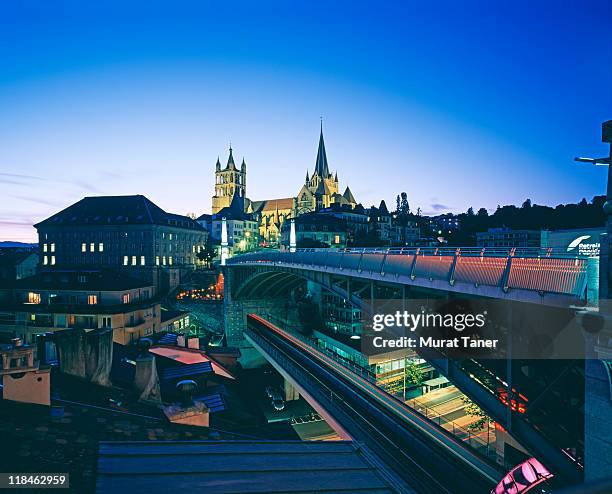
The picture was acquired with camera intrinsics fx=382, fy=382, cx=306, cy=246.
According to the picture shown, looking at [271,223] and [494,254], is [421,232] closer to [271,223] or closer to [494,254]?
[271,223]

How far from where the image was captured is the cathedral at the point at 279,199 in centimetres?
17188

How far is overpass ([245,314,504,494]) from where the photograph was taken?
15.4 m

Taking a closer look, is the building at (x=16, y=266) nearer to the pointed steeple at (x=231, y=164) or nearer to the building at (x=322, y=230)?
the building at (x=322, y=230)

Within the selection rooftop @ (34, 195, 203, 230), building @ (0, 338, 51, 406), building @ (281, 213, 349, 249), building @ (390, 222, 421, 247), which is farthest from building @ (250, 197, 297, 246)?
building @ (0, 338, 51, 406)

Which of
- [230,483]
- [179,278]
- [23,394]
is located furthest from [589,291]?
[179,278]

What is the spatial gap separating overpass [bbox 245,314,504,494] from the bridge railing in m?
7.87

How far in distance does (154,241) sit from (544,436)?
87.9 m

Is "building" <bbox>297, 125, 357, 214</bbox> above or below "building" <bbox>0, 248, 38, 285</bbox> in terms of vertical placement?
above

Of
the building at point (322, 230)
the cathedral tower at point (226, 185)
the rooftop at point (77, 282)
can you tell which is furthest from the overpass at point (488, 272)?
the cathedral tower at point (226, 185)

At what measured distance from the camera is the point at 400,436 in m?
19.0

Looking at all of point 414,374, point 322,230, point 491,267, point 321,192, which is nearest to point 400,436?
point 491,267

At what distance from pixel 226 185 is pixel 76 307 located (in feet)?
472

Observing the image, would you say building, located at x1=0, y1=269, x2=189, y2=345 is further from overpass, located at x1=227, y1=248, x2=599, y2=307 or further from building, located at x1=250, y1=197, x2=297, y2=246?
building, located at x1=250, y1=197, x2=297, y2=246

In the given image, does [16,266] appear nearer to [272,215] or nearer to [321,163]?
[272,215]
